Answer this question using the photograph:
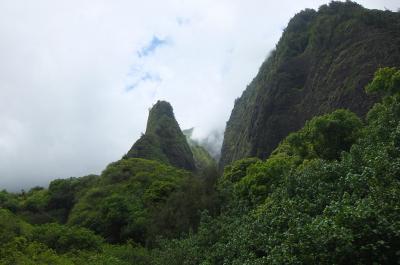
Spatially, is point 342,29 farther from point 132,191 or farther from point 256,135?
point 132,191

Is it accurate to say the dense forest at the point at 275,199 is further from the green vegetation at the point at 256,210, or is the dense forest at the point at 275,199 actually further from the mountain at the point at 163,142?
the mountain at the point at 163,142

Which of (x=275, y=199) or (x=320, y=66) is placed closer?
(x=275, y=199)

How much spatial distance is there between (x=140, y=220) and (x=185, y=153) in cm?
5290

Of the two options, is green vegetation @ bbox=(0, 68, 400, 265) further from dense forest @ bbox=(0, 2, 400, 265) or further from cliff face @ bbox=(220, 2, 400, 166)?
cliff face @ bbox=(220, 2, 400, 166)

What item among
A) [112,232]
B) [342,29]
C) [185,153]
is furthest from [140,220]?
[185,153]

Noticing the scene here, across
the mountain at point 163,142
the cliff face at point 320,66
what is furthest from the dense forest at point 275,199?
the mountain at point 163,142

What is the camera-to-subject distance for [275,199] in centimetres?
2175

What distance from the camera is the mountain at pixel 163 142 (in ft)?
260

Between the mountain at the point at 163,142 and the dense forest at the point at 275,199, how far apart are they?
0.72 metres

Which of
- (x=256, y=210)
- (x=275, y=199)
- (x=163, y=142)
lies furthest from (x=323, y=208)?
(x=163, y=142)

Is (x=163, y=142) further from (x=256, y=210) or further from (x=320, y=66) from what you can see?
(x=256, y=210)

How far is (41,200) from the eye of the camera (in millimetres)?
60094

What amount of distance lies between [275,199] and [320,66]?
1803 inches

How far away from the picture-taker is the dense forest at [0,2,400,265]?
35.8 ft
